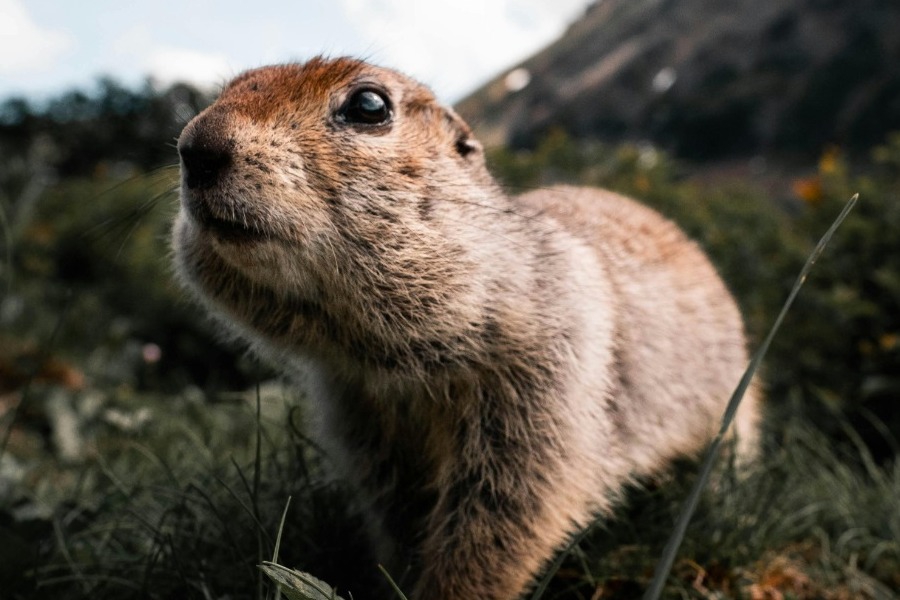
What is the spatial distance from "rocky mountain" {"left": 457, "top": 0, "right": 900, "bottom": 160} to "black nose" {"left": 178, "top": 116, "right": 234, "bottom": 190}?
9438mm

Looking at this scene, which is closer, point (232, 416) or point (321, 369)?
point (321, 369)

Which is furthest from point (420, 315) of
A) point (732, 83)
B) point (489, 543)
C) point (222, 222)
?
point (732, 83)

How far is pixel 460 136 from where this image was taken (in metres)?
2.31

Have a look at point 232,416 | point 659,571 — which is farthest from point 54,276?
point 659,571

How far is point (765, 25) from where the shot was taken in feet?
62.2

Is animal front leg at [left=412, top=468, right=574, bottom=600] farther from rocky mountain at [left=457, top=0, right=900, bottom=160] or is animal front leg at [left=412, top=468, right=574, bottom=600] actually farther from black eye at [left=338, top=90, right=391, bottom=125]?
rocky mountain at [left=457, top=0, right=900, bottom=160]

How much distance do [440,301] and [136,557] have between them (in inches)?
50.6

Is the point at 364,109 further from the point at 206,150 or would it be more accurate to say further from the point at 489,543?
the point at 489,543

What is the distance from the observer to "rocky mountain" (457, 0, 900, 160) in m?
14.7

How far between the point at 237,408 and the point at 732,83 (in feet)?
57.8

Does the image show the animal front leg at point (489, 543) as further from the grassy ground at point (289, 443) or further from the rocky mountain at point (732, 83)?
the rocky mountain at point (732, 83)

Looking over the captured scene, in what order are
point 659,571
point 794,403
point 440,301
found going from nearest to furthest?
point 659,571
point 440,301
point 794,403

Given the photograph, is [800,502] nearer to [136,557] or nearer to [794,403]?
[794,403]

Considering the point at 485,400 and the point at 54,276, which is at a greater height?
the point at 485,400
